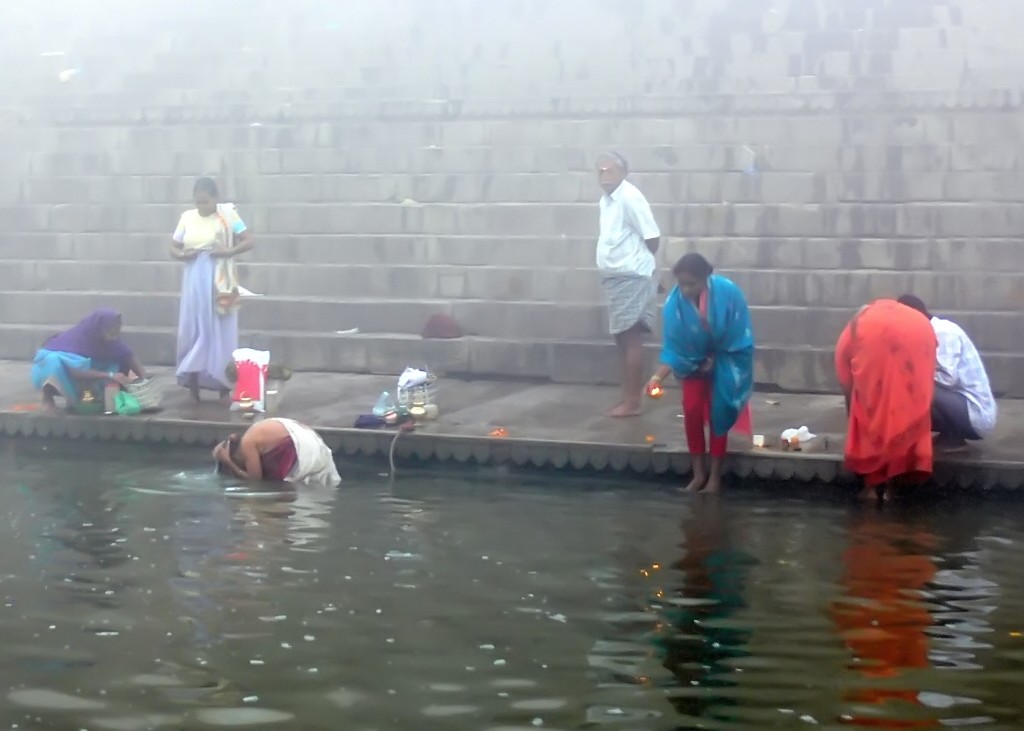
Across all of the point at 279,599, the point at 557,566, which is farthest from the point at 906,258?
the point at 279,599

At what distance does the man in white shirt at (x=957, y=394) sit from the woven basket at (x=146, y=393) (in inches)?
188

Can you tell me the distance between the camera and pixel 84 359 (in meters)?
10.1

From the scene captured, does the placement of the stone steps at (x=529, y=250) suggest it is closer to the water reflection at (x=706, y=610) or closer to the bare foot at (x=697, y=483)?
the bare foot at (x=697, y=483)

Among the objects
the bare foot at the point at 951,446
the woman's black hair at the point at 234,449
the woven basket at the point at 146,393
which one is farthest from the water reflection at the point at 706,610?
the woven basket at the point at 146,393

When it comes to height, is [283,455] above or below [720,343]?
below

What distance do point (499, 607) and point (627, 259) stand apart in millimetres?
3950

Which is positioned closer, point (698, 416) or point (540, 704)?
point (540, 704)

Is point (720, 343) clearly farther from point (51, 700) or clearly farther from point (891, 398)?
A: point (51, 700)

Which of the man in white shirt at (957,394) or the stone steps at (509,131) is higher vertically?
the stone steps at (509,131)

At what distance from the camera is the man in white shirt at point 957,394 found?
846cm

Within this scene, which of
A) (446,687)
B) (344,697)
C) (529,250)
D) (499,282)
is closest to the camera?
(344,697)

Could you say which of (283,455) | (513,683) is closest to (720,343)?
(283,455)

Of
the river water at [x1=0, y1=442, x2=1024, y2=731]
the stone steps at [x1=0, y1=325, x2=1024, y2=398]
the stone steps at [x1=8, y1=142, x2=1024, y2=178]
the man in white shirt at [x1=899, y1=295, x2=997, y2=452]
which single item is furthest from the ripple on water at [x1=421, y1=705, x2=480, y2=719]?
the stone steps at [x1=8, y1=142, x2=1024, y2=178]

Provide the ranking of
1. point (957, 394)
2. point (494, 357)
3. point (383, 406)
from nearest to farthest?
point (957, 394) → point (383, 406) → point (494, 357)
